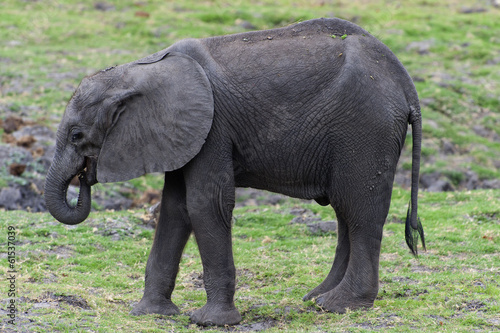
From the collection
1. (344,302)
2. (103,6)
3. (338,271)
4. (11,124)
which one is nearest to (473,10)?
(103,6)

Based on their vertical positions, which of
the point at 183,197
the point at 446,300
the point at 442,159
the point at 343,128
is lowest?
the point at 442,159

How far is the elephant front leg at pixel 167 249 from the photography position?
27.7ft

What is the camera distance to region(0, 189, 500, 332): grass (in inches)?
304

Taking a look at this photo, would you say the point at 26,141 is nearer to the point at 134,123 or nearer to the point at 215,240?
the point at 134,123

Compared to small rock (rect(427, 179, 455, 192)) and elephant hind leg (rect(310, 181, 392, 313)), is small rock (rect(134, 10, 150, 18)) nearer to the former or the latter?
small rock (rect(427, 179, 455, 192))

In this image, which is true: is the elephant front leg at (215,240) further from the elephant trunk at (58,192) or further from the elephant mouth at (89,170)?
the elephant trunk at (58,192)

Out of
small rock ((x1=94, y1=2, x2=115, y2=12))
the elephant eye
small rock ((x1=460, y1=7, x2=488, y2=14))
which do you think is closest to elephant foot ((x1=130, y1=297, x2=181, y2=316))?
the elephant eye

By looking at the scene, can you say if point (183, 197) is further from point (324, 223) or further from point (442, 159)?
point (442, 159)

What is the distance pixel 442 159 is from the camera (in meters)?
17.7

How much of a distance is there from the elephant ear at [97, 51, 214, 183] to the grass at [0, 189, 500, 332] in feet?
5.20

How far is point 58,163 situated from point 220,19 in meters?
21.3

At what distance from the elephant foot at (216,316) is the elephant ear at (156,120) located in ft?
5.27

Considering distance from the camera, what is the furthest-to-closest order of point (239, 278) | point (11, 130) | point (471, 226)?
point (11, 130)
point (471, 226)
point (239, 278)

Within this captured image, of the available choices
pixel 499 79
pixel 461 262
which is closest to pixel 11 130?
pixel 461 262
